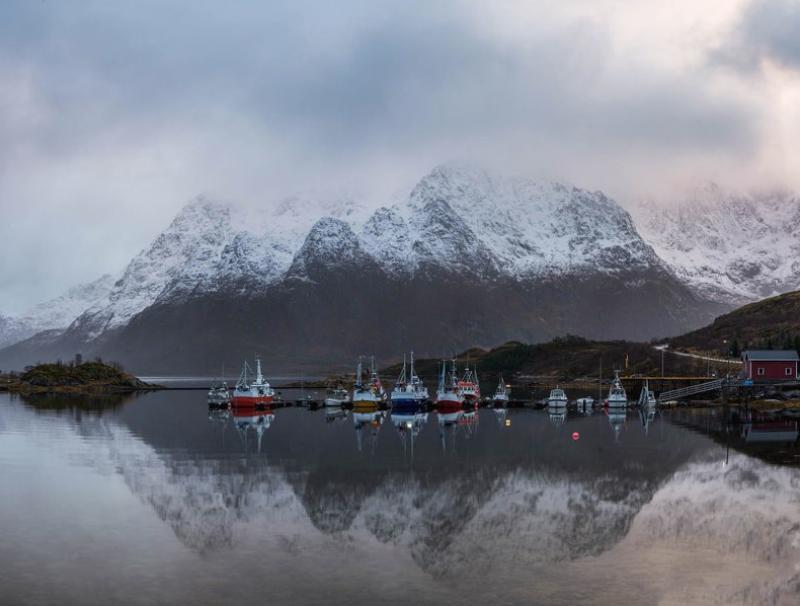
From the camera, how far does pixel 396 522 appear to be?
159ft

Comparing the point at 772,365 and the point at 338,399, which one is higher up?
the point at 772,365

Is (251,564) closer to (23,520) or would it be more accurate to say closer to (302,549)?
(302,549)

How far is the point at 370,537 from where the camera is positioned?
1780 inches

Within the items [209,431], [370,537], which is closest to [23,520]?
[370,537]

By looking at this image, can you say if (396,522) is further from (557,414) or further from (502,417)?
(557,414)

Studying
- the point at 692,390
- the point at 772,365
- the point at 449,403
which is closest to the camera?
the point at 449,403

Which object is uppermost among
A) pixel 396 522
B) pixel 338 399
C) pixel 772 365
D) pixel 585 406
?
pixel 772 365

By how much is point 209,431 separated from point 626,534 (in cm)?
6663

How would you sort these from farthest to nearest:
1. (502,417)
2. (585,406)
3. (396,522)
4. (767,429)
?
(585,406)
(502,417)
(767,429)
(396,522)

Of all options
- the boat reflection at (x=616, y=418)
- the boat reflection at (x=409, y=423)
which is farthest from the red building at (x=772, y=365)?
the boat reflection at (x=409, y=423)

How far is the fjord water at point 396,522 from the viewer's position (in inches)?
1428

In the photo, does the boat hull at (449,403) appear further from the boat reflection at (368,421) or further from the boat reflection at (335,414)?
the boat reflection at (335,414)

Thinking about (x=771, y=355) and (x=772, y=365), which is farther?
(x=771, y=355)

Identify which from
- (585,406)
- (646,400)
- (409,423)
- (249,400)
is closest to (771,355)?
(646,400)
